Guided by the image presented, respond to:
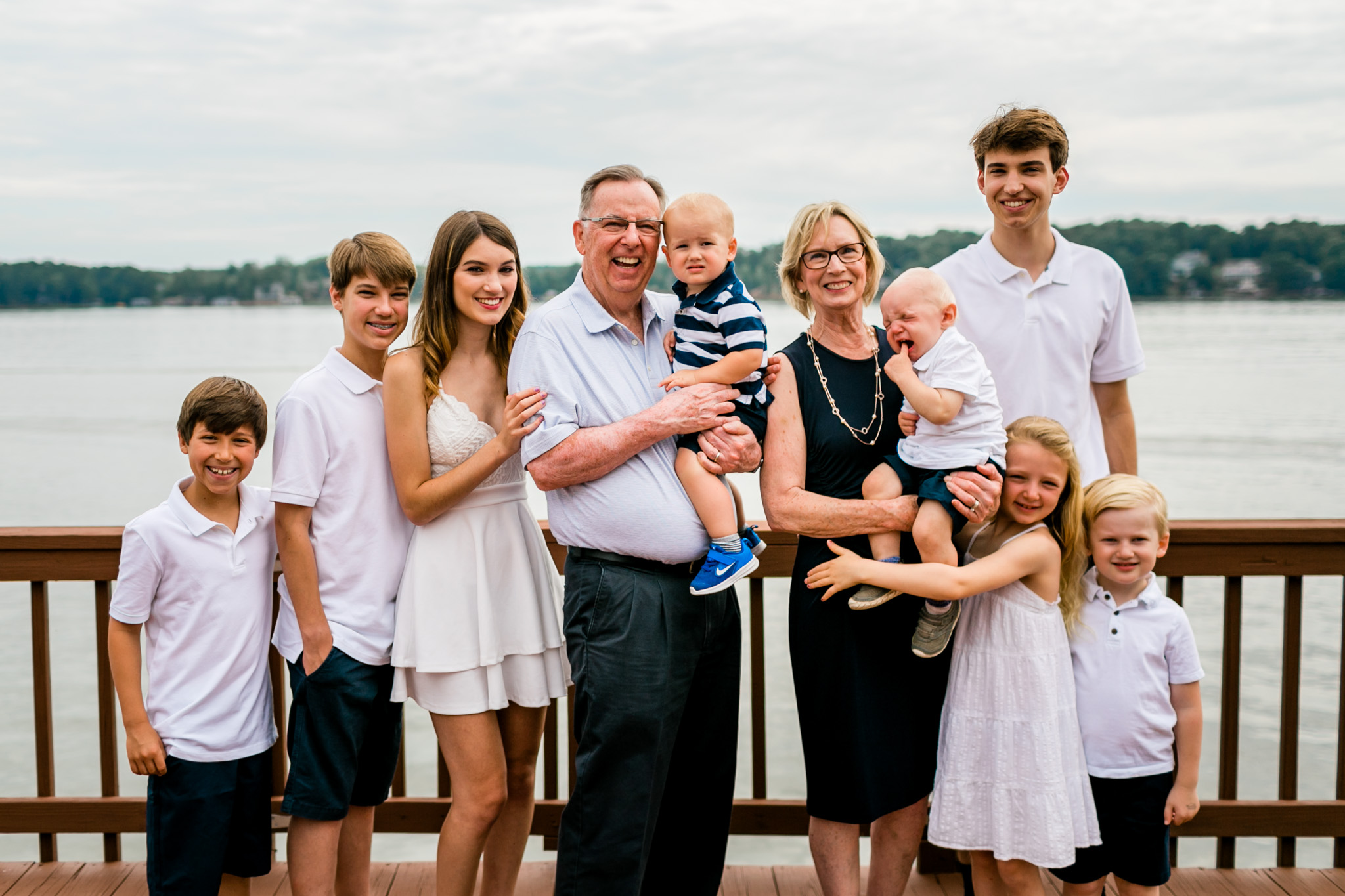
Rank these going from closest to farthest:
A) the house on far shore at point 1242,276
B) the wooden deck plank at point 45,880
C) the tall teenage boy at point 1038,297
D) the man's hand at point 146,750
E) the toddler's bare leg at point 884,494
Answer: the man's hand at point 146,750 < the toddler's bare leg at point 884,494 < the tall teenage boy at point 1038,297 < the wooden deck plank at point 45,880 < the house on far shore at point 1242,276

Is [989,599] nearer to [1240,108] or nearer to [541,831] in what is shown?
[541,831]

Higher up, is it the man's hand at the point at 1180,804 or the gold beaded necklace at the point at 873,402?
the gold beaded necklace at the point at 873,402

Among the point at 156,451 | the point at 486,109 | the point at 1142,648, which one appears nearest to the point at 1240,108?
the point at 486,109

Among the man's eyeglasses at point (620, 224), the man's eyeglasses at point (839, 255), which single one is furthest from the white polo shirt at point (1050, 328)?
the man's eyeglasses at point (620, 224)

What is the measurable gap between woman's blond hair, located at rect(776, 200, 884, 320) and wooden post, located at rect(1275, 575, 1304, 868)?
1528 millimetres

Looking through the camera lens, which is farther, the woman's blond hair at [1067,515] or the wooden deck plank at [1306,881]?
the wooden deck plank at [1306,881]

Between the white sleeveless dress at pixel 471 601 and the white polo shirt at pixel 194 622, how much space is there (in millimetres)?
327

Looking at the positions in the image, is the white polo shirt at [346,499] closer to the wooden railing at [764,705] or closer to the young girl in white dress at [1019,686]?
the wooden railing at [764,705]

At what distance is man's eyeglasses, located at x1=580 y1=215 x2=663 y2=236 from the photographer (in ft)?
6.83

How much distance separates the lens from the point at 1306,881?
8.77ft

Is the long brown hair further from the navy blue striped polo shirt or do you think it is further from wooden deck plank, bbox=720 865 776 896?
wooden deck plank, bbox=720 865 776 896

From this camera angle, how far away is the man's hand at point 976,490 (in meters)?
2.02

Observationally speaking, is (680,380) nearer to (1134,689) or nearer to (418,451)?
(418,451)

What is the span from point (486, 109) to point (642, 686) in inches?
1316
